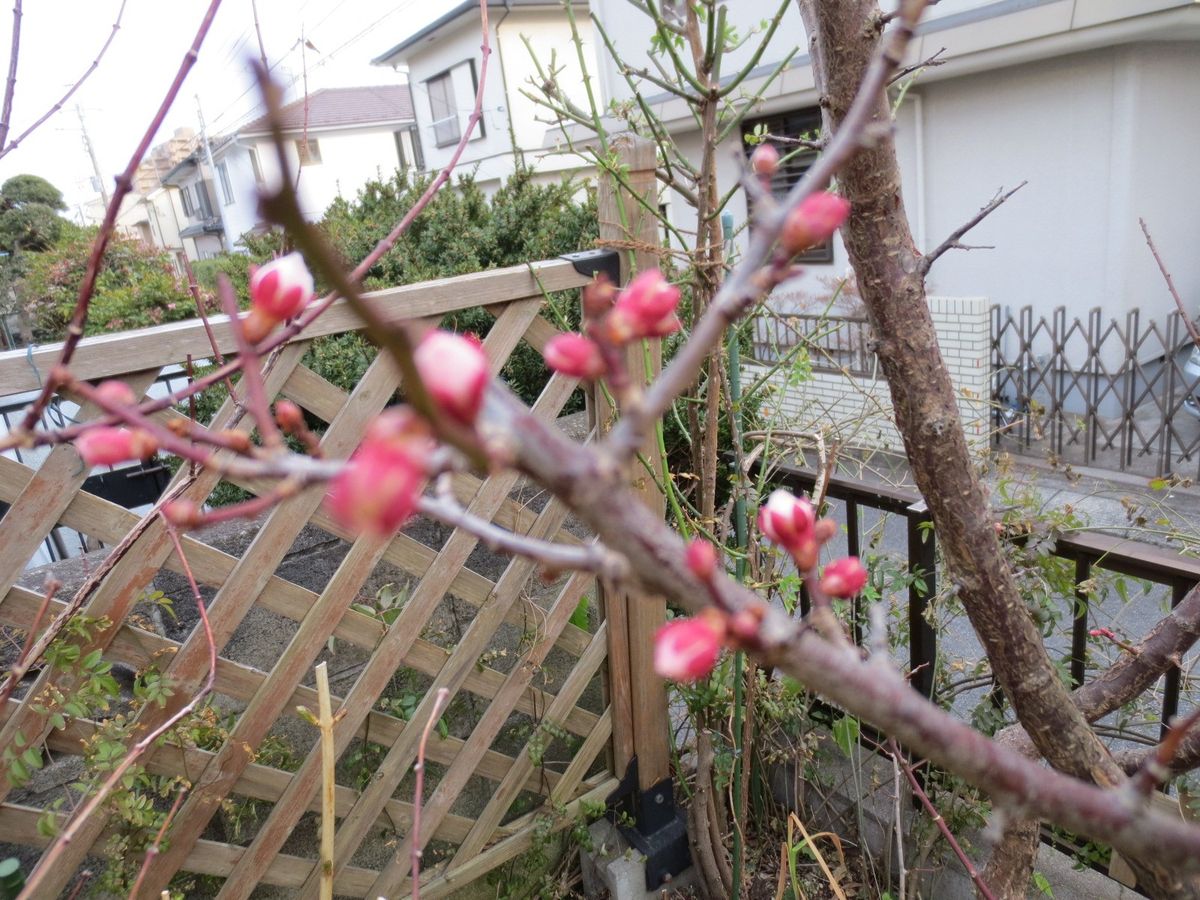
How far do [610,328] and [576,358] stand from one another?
0.02 m

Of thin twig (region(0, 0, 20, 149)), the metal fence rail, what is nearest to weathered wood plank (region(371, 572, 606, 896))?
thin twig (region(0, 0, 20, 149))

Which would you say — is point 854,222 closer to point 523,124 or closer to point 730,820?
point 730,820

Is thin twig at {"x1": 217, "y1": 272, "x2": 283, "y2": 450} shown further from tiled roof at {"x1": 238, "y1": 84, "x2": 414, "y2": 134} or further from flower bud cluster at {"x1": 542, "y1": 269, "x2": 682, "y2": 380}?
tiled roof at {"x1": 238, "y1": 84, "x2": 414, "y2": 134}

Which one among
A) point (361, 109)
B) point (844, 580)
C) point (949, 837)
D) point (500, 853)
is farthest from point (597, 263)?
point (361, 109)

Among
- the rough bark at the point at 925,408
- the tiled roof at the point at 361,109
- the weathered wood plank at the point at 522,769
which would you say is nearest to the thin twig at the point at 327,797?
the rough bark at the point at 925,408

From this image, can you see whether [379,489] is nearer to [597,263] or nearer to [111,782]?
[111,782]

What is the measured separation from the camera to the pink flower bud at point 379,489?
21 centimetres

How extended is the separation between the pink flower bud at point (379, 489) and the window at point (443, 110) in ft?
50.9

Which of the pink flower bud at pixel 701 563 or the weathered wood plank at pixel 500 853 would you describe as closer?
the pink flower bud at pixel 701 563

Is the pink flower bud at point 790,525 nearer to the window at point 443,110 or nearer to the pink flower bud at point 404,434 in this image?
the pink flower bud at point 404,434

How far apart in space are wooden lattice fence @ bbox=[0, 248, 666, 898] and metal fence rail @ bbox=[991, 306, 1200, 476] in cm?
414

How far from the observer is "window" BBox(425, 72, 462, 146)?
14.3 meters

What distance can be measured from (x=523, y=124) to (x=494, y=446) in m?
15.4

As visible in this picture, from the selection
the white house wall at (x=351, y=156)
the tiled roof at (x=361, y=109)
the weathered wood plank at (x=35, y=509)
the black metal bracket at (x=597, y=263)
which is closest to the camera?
the weathered wood plank at (x=35, y=509)
